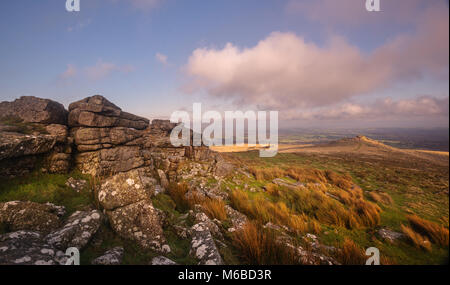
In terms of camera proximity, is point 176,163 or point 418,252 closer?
point 418,252

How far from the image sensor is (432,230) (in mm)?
5723

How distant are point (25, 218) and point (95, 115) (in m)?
6.23

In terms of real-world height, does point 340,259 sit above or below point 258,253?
below

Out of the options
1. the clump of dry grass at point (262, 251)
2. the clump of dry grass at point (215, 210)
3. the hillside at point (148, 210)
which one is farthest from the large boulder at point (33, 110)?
the clump of dry grass at point (262, 251)

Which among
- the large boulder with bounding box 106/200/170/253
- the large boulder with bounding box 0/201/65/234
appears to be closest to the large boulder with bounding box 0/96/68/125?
the large boulder with bounding box 0/201/65/234

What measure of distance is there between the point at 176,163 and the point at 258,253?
8.54 metres

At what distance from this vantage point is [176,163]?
10.8 m

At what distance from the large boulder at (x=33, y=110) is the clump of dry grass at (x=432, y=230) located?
16.5m

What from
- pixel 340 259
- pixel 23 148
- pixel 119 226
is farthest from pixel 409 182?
pixel 23 148

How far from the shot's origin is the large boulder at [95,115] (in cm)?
764

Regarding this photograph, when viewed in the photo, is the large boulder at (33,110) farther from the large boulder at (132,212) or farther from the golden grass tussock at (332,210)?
the golden grass tussock at (332,210)

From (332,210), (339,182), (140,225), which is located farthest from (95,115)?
(339,182)

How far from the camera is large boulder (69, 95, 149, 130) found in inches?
301
